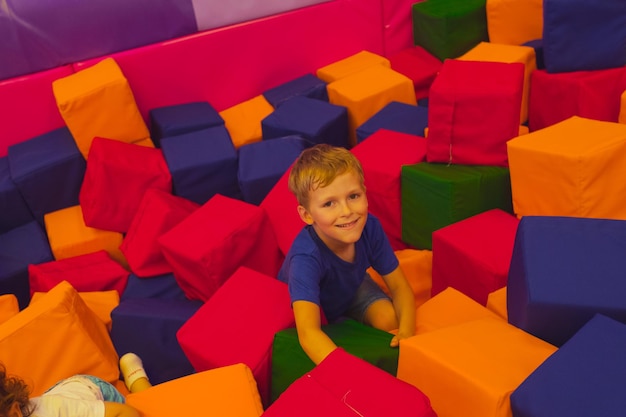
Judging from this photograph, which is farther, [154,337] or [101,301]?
[101,301]

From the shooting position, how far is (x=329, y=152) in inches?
63.8

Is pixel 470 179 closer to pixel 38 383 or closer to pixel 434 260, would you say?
pixel 434 260

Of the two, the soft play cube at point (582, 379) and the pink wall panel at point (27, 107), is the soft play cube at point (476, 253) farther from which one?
the pink wall panel at point (27, 107)

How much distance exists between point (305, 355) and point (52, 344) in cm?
77

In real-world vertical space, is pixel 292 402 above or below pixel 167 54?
below

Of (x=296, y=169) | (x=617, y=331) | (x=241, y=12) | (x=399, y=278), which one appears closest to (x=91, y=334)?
(x=296, y=169)

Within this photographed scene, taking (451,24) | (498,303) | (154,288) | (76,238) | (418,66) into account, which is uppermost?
(451,24)

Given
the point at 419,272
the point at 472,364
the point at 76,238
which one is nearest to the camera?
the point at 472,364

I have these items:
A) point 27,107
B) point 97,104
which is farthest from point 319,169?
point 27,107

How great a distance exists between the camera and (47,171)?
101 inches

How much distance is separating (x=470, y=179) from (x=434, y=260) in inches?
11.9

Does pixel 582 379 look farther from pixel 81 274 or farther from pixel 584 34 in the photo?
pixel 81 274

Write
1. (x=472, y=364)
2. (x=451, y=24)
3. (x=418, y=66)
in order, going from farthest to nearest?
(x=418, y=66) < (x=451, y=24) < (x=472, y=364)

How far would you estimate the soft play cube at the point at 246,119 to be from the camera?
2.86 meters
